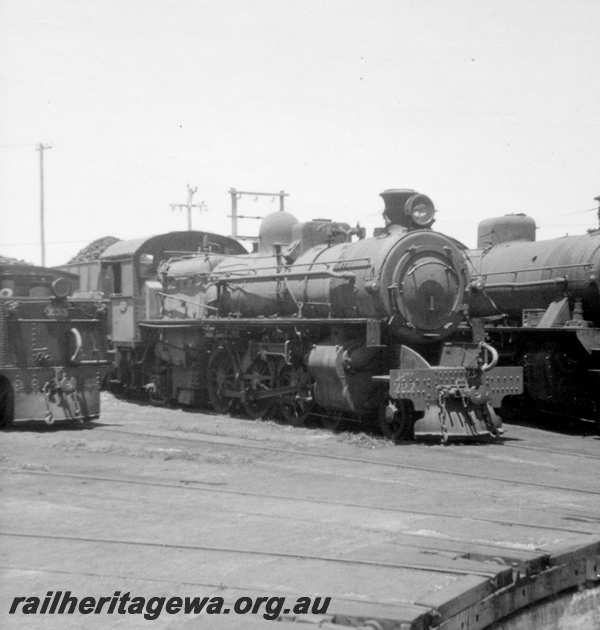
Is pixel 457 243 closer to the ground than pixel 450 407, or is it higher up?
higher up

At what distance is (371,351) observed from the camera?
13.0 metres

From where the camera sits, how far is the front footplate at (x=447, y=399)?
39.8 ft

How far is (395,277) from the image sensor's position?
12.8 meters

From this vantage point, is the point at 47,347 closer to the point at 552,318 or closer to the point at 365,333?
the point at 365,333

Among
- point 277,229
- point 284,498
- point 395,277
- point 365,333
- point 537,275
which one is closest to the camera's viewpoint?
point 284,498

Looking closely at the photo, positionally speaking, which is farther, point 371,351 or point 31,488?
point 371,351

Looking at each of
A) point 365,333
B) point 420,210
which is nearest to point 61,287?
point 365,333

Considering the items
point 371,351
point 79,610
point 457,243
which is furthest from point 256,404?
point 79,610

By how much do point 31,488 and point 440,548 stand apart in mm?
4103

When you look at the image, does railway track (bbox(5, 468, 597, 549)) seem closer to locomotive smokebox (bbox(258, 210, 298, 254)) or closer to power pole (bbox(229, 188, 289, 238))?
locomotive smokebox (bbox(258, 210, 298, 254))

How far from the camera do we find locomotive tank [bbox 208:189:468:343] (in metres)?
12.8

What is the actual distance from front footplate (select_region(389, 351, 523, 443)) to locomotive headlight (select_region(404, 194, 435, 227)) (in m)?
1.97

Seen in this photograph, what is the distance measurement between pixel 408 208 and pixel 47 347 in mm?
5385

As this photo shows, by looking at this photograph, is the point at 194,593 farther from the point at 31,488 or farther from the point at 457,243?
the point at 457,243
